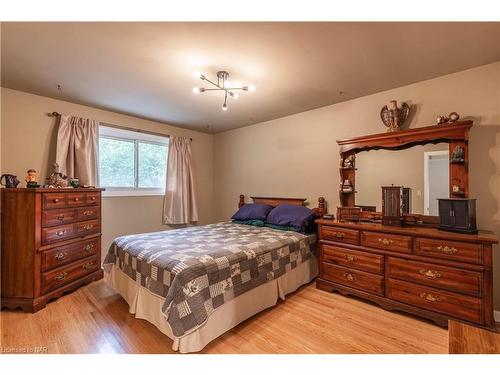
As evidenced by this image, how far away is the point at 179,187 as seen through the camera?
13.8ft

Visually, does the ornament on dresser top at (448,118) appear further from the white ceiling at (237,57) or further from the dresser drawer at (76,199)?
the dresser drawer at (76,199)

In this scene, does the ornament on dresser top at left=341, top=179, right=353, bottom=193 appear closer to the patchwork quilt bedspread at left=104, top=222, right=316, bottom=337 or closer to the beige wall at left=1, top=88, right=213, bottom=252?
the patchwork quilt bedspread at left=104, top=222, right=316, bottom=337

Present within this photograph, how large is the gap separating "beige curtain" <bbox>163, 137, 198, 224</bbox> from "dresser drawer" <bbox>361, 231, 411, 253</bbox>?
298 centimetres

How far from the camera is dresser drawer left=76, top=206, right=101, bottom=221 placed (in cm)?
271

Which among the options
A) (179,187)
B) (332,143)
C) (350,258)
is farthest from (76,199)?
(332,143)

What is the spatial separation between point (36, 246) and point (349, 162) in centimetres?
352

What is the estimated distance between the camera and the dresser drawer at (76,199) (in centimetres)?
258

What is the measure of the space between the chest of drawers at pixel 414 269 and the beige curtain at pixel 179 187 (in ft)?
8.39

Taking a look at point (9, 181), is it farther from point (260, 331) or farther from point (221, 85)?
point (260, 331)

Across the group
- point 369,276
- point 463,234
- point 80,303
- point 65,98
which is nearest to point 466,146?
point 463,234

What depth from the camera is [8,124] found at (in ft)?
8.69

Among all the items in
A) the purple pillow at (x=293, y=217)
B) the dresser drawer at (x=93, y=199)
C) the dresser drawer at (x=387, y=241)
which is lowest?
the dresser drawer at (x=387, y=241)

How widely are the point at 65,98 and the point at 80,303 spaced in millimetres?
2461

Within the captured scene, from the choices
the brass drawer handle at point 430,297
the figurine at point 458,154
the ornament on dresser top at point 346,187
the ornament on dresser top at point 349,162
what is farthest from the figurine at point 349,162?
the brass drawer handle at point 430,297
